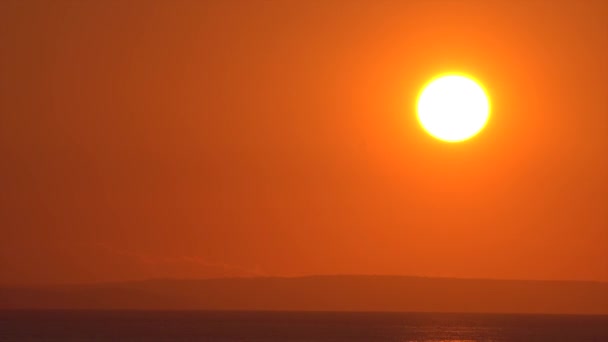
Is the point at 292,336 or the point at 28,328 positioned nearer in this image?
the point at 292,336

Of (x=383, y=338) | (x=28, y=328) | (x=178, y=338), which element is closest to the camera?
(x=178, y=338)

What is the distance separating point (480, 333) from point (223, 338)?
43349 millimetres

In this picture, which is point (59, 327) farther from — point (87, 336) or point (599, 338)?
point (599, 338)

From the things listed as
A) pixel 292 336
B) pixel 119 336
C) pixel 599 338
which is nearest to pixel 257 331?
pixel 292 336

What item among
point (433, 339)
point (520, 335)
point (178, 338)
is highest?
point (520, 335)

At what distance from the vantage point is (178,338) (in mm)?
107875

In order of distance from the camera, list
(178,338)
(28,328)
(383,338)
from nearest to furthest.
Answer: (178,338), (383,338), (28,328)

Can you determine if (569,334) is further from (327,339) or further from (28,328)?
(28,328)

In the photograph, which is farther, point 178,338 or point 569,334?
point 569,334

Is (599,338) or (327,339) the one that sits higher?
(599,338)

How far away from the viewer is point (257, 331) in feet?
430

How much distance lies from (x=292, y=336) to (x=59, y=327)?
35.4 m

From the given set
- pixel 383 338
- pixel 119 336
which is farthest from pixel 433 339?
pixel 119 336

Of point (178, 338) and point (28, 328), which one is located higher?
point (28, 328)
